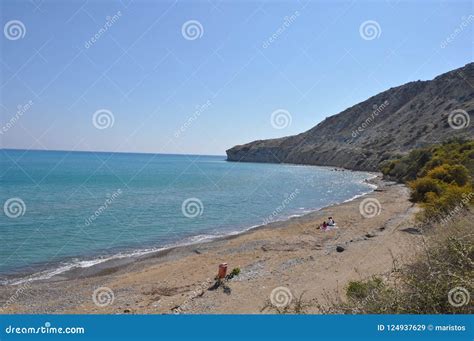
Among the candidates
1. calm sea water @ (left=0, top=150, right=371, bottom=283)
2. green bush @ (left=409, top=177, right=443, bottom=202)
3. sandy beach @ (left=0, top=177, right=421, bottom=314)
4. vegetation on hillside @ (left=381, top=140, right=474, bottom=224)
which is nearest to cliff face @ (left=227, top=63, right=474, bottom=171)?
vegetation on hillside @ (left=381, top=140, right=474, bottom=224)

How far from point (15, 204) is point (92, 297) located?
2988cm

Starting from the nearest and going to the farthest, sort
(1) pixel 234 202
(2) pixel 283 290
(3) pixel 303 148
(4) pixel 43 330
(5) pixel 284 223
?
(4) pixel 43 330, (2) pixel 283 290, (5) pixel 284 223, (1) pixel 234 202, (3) pixel 303 148

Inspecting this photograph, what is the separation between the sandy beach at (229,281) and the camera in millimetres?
11633

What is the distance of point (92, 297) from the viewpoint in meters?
13.5

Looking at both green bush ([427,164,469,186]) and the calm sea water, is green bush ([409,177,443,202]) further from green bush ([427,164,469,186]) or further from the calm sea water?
the calm sea water

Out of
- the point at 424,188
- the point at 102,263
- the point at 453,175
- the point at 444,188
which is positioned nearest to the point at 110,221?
the point at 102,263

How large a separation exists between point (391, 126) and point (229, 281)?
125 meters

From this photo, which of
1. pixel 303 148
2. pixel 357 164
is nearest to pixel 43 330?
pixel 357 164

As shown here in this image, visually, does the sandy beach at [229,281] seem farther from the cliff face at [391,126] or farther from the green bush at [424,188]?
the cliff face at [391,126]

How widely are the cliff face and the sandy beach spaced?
189ft

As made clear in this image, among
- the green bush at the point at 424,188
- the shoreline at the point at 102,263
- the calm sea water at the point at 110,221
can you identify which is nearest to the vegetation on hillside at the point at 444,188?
the green bush at the point at 424,188

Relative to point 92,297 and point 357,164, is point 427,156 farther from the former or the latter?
point 357,164

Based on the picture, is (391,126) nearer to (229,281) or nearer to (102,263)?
(102,263)

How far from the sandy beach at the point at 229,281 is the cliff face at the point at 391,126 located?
57626 millimetres
